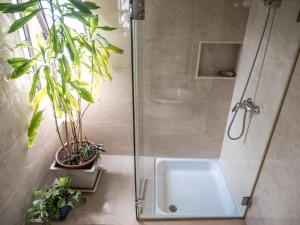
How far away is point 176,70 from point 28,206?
161 centimetres

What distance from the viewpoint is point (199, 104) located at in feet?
6.51

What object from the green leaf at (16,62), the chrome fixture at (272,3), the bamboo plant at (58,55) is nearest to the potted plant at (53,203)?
the bamboo plant at (58,55)

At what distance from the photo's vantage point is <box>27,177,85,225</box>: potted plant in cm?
148

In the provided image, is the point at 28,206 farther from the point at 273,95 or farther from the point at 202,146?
the point at 273,95

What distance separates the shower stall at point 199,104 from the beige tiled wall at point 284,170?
0.08 metres

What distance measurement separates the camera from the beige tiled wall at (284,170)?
1090mm

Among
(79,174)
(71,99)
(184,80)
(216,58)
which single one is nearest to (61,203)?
(79,174)

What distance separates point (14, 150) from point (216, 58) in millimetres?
1728

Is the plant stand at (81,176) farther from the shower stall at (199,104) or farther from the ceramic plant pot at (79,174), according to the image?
the shower stall at (199,104)

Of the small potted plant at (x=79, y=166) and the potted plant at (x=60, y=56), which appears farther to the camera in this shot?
the small potted plant at (x=79, y=166)

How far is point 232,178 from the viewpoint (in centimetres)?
191

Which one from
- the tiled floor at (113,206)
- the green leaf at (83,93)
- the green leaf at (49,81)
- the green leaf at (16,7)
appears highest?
the green leaf at (16,7)

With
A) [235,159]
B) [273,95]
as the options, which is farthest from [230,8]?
[235,159]

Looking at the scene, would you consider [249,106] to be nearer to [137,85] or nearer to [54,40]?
[137,85]
